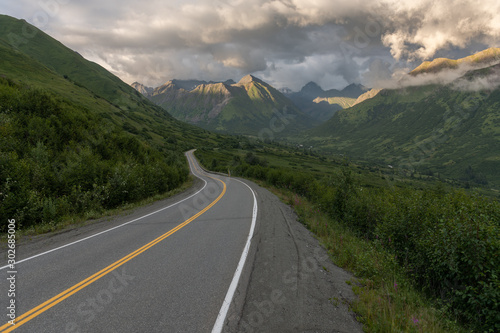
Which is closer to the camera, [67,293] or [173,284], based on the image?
[67,293]

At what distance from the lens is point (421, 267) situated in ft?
27.4

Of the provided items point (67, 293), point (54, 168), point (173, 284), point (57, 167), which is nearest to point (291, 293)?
point (173, 284)

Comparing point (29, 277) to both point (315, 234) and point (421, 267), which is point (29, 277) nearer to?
point (315, 234)

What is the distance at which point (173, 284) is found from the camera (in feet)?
19.4

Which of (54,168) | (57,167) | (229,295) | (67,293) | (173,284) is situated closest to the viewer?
(67,293)

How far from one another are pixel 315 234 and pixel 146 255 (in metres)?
8.42

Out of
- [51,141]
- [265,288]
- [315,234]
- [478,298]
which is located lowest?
[315,234]

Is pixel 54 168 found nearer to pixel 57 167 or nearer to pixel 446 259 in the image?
pixel 57 167

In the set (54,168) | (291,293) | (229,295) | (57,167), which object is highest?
(54,168)

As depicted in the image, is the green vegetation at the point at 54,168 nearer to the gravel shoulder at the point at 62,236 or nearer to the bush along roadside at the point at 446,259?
the gravel shoulder at the point at 62,236

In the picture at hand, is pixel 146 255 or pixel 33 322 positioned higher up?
pixel 33 322

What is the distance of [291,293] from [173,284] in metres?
3.12

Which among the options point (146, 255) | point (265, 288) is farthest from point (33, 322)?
point (265, 288)

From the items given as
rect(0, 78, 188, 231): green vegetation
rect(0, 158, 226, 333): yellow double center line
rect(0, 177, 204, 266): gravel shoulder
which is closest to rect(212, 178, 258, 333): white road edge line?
rect(0, 158, 226, 333): yellow double center line
